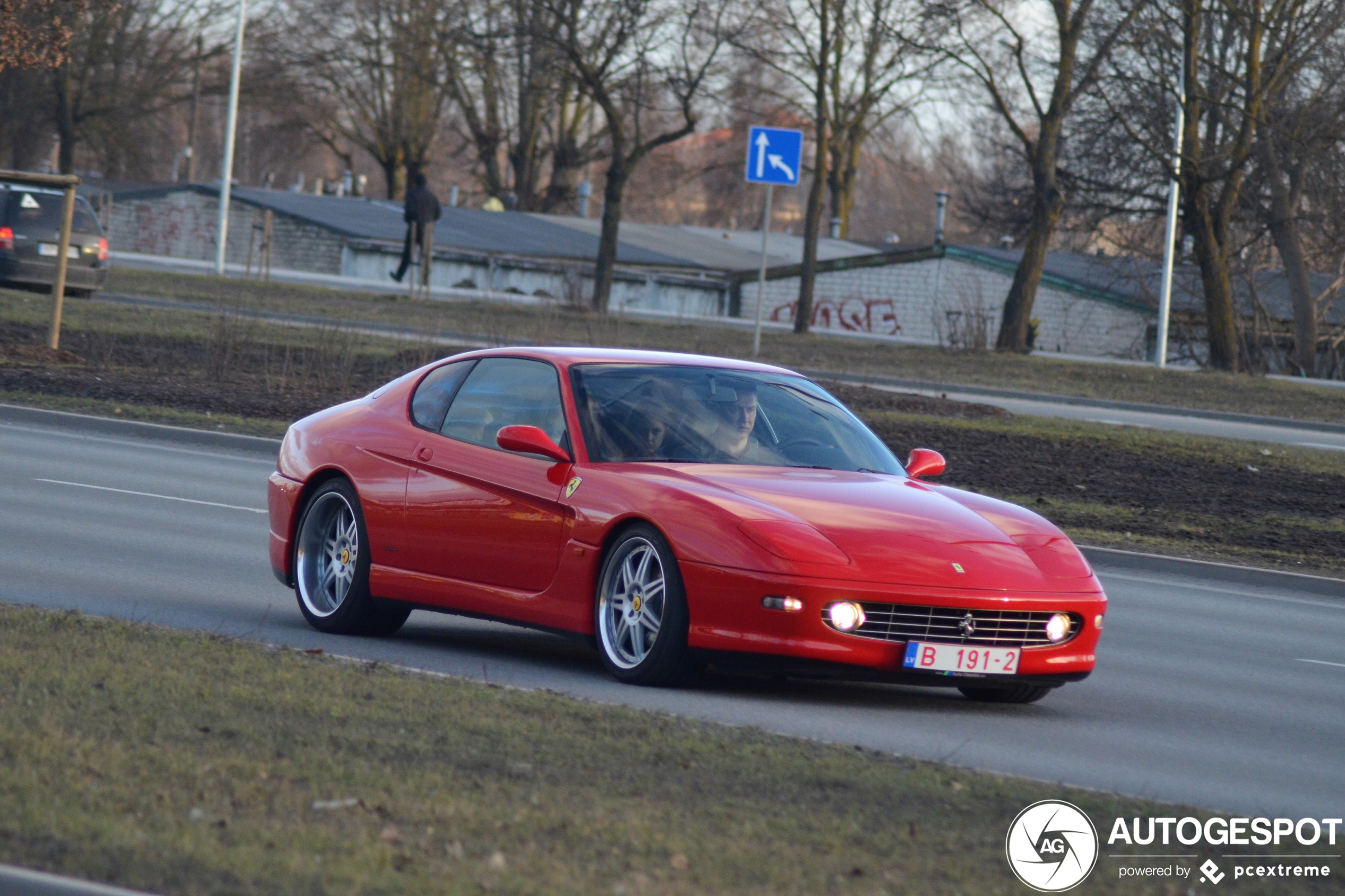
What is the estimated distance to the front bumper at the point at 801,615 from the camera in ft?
23.0

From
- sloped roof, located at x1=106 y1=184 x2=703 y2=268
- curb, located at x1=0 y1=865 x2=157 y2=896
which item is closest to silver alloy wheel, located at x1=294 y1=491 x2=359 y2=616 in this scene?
curb, located at x1=0 y1=865 x2=157 y2=896

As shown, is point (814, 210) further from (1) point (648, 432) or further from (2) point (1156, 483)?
(1) point (648, 432)

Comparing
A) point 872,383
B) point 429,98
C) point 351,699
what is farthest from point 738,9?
point 429,98

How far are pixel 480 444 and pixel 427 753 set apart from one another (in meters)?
3.12

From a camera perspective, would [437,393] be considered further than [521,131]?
No

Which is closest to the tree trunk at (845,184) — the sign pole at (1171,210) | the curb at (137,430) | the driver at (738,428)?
the sign pole at (1171,210)

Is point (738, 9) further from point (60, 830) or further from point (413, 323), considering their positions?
point (60, 830)

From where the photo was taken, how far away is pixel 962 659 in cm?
718

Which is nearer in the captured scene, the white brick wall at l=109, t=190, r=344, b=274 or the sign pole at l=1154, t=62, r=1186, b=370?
the sign pole at l=1154, t=62, r=1186, b=370

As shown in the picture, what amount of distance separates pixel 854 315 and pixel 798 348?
79.4 ft

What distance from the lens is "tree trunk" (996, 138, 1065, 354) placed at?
118 feet

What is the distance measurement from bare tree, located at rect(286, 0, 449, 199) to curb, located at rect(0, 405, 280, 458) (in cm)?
3790

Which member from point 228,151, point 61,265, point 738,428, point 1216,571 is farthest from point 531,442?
point 228,151

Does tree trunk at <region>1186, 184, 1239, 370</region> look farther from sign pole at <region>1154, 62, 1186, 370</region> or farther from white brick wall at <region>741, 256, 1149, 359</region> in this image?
white brick wall at <region>741, 256, 1149, 359</region>
